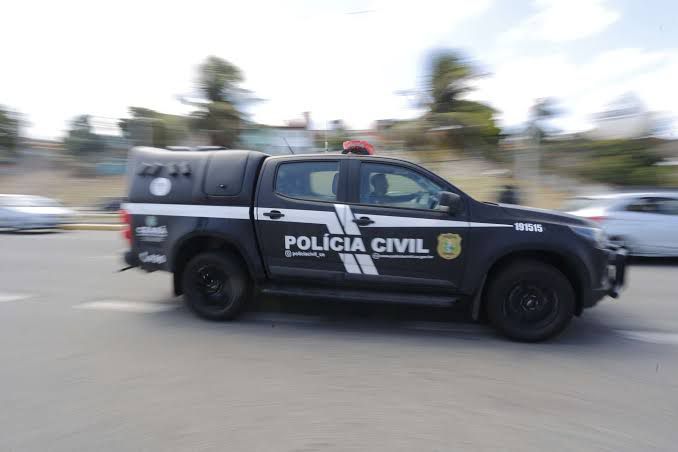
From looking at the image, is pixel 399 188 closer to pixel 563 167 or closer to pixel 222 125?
pixel 563 167

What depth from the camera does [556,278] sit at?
4523 mm

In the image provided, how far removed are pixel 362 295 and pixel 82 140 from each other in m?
36.0

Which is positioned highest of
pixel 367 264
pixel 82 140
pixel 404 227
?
pixel 82 140

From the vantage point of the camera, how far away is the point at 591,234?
459 centimetres

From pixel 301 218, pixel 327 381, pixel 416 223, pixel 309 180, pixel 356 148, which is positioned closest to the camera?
pixel 327 381

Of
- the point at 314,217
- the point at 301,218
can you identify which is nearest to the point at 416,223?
the point at 314,217

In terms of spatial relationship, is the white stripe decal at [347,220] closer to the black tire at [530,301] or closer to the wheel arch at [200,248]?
the wheel arch at [200,248]

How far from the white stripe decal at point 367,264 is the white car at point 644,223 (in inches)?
219

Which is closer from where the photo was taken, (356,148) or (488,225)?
(488,225)

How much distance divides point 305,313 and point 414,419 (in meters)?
2.54

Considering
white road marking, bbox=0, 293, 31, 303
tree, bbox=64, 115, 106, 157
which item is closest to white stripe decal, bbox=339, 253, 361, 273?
white road marking, bbox=0, 293, 31, 303

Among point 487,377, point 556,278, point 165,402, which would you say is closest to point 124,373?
point 165,402

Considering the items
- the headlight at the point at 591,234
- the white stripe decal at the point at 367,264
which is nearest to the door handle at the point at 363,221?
the white stripe decal at the point at 367,264

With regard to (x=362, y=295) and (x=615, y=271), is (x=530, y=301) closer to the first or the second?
(x=615, y=271)
